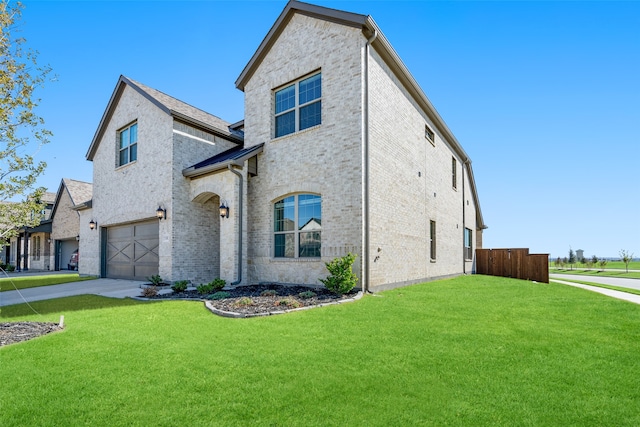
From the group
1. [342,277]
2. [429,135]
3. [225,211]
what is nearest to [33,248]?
[225,211]

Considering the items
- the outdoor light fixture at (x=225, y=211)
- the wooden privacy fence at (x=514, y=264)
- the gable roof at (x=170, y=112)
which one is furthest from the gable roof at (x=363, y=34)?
the wooden privacy fence at (x=514, y=264)

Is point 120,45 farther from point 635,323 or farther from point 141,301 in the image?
point 635,323

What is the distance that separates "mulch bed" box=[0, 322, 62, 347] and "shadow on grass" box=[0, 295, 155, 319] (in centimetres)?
156

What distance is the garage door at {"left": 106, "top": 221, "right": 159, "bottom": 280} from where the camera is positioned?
14516 millimetres

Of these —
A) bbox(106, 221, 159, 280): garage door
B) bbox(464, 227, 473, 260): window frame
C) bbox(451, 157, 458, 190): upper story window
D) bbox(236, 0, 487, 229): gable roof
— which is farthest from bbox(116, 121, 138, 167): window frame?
bbox(464, 227, 473, 260): window frame

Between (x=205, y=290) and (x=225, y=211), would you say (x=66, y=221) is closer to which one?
(x=225, y=211)

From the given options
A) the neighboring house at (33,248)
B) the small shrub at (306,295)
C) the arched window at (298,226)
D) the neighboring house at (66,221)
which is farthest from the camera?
the neighboring house at (33,248)

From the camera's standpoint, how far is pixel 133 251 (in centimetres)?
1569

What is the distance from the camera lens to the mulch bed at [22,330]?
18.6 ft

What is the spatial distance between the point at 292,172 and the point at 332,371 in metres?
8.14

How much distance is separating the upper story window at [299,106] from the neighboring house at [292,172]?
1.9 inches

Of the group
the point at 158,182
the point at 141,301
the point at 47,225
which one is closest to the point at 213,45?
the point at 158,182

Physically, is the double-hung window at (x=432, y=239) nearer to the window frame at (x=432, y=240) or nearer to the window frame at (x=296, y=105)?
the window frame at (x=432, y=240)

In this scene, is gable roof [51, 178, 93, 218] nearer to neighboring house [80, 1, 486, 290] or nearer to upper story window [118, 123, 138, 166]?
neighboring house [80, 1, 486, 290]
